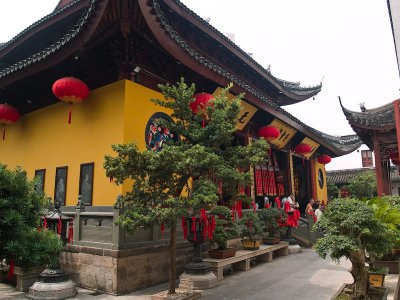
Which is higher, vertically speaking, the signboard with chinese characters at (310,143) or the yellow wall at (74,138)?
the signboard with chinese characters at (310,143)

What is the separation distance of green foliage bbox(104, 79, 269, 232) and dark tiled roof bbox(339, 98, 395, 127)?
796cm

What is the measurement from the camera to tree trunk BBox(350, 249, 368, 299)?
14.6 ft

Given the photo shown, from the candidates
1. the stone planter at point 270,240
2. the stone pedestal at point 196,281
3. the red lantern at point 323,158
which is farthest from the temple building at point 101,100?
the red lantern at point 323,158

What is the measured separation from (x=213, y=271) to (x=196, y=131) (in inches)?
125

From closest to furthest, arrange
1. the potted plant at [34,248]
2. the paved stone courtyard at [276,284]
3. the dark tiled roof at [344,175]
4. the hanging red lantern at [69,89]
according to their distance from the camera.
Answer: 1. the potted plant at [34,248]
2. the paved stone courtyard at [276,284]
3. the hanging red lantern at [69,89]
4. the dark tiled roof at [344,175]

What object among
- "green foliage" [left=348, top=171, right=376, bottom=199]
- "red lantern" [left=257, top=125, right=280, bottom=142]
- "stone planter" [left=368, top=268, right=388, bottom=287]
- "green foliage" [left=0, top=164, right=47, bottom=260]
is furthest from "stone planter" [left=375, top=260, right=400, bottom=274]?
"green foliage" [left=348, top=171, right=376, bottom=199]

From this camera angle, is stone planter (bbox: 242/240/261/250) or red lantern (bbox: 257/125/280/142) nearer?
stone planter (bbox: 242/240/261/250)

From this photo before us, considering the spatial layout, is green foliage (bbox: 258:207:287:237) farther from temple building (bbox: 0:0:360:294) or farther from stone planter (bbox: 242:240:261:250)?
temple building (bbox: 0:0:360:294)

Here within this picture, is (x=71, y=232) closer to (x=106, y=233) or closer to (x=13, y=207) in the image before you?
(x=106, y=233)

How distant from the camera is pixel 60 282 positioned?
18.0ft

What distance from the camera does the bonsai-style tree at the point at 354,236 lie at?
4.26 m

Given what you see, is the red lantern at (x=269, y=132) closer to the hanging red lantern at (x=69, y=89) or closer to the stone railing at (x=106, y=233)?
the stone railing at (x=106, y=233)

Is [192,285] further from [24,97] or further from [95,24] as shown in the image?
[24,97]

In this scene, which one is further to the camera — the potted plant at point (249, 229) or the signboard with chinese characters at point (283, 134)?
the signboard with chinese characters at point (283, 134)
